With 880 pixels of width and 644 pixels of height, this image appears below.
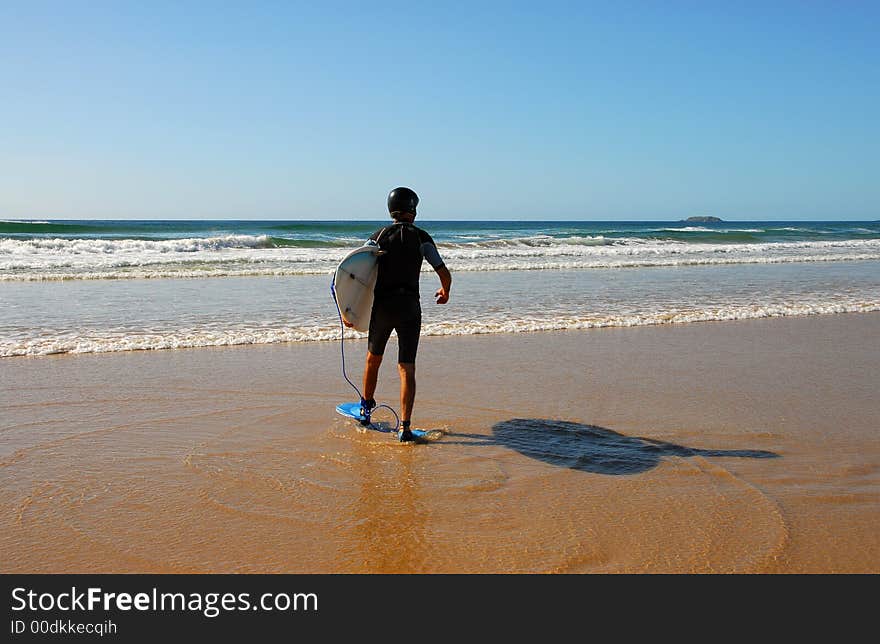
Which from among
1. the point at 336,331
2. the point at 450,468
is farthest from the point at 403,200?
the point at 336,331

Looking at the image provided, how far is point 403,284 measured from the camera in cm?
551

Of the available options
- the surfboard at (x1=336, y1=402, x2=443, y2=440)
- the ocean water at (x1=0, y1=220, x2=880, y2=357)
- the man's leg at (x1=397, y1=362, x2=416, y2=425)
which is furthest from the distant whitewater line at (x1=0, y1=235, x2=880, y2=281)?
the man's leg at (x1=397, y1=362, x2=416, y2=425)

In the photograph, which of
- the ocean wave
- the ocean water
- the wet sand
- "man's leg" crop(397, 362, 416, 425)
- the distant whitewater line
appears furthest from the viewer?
the distant whitewater line

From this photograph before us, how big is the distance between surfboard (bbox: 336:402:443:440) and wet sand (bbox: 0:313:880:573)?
11 centimetres

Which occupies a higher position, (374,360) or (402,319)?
(402,319)

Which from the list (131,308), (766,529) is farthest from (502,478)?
(131,308)

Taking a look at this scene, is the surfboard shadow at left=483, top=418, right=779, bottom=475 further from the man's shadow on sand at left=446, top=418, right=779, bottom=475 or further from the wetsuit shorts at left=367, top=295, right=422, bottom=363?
the wetsuit shorts at left=367, top=295, right=422, bottom=363

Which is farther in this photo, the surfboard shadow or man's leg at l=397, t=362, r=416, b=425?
man's leg at l=397, t=362, r=416, b=425

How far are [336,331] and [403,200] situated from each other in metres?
4.49

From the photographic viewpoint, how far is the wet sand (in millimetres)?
3484

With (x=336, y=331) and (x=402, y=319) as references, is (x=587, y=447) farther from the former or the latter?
(x=336, y=331)

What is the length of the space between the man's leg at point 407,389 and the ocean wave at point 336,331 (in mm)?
3960
